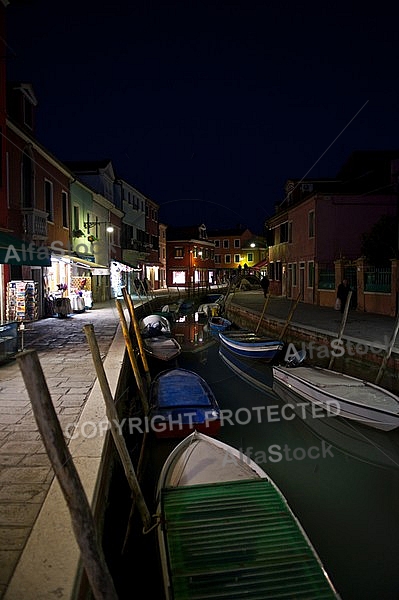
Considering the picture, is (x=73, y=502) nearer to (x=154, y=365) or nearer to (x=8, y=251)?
(x=8, y=251)

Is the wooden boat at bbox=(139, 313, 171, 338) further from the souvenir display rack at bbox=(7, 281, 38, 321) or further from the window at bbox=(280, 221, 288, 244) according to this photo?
the window at bbox=(280, 221, 288, 244)

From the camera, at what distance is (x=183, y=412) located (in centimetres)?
760

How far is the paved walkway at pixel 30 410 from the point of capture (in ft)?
10.7

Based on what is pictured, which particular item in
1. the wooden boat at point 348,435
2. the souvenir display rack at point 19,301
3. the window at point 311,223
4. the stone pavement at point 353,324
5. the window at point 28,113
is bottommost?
the wooden boat at point 348,435

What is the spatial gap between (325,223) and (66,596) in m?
22.3

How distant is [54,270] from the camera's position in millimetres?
18766

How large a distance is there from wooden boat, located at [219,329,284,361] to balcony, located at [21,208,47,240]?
23.9 feet

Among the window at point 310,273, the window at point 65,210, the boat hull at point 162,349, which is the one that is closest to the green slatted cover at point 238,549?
the boat hull at point 162,349

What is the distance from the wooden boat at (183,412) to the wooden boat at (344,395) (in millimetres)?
2160

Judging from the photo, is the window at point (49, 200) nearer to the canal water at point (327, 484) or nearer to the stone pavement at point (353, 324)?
Result: the stone pavement at point (353, 324)

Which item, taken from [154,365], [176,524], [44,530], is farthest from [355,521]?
[154,365]

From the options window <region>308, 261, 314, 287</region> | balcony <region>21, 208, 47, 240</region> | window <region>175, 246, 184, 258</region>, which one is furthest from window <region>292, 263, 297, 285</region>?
window <region>175, 246, 184, 258</region>

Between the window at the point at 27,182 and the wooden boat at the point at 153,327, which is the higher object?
the window at the point at 27,182

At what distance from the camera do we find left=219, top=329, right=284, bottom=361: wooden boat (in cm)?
1389
